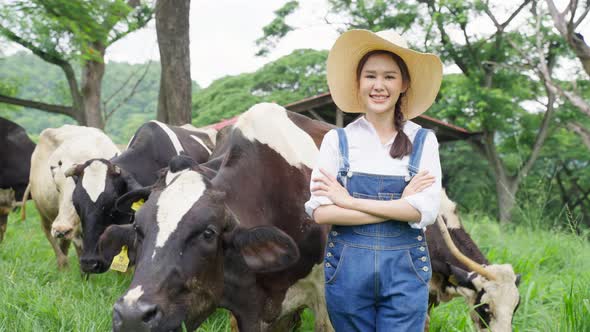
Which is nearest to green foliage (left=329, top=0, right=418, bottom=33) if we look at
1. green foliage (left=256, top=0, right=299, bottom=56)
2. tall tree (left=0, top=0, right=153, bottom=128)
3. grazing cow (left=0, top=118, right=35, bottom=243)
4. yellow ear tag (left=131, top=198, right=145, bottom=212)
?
green foliage (left=256, top=0, right=299, bottom=56)

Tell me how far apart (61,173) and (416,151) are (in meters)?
4.40

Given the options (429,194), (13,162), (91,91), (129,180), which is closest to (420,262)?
(429,194)

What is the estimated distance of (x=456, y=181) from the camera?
55.6 feet

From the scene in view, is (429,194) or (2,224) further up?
(429,194)

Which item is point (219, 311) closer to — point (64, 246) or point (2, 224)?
point (64, 246)

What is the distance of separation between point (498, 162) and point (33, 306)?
14212 millimetres

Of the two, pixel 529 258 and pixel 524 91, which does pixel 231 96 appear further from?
pixel 529 258

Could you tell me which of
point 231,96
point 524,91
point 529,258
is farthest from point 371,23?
point 529,258

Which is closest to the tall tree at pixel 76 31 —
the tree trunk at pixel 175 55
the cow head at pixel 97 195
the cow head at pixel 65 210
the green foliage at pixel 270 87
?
the tree trunk at pixel 175 55

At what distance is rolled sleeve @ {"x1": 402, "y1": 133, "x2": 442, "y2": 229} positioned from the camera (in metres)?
2.10

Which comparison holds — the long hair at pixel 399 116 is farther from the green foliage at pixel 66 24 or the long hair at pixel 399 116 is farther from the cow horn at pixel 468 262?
the green foliage at pixel 66 24

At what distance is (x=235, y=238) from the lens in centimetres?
249

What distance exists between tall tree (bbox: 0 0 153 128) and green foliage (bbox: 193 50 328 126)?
957 centimetres

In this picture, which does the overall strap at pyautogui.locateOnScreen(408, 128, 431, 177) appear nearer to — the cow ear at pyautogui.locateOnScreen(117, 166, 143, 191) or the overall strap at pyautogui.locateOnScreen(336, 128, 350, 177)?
the overall strap at pyautogui.locateOnScreen(336, 128, 350, 177)
